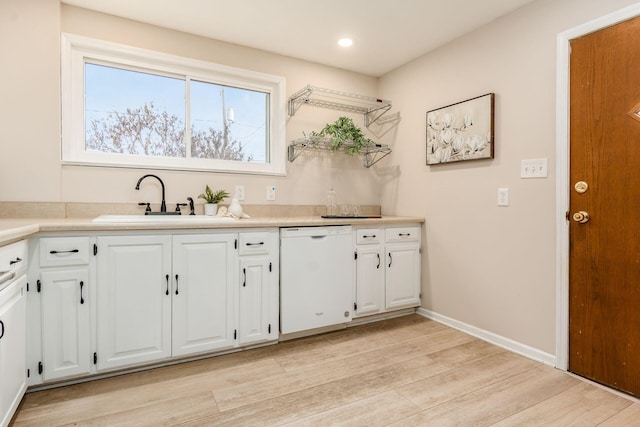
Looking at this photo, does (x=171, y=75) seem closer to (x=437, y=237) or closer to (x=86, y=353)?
(x=86, y=353)

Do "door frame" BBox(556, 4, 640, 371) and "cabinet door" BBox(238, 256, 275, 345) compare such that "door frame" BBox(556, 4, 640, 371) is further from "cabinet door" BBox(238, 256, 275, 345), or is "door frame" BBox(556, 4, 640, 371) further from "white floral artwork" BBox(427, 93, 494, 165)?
"cabinet door" BBox(238, 256, 275, 345)

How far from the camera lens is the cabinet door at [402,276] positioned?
2961mm

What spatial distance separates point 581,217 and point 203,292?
2.33 meters

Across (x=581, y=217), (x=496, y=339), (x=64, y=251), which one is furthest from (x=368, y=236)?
(x=64, y=251)

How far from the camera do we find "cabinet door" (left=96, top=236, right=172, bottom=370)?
6.33 feet

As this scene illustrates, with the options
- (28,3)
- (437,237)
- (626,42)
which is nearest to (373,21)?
(626,42)

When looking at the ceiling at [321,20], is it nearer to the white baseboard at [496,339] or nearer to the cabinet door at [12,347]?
the cabinet door at [12,347]

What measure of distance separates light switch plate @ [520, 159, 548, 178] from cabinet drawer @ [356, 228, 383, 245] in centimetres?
112

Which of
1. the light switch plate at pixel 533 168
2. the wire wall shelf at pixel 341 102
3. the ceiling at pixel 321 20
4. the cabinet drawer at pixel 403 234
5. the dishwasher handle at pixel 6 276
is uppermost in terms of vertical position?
the ceiling at pixel 321 20

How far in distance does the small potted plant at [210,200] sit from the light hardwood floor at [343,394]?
1.09 metres

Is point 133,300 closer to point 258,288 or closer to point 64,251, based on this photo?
point 64,251

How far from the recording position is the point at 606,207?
1925 millimetres

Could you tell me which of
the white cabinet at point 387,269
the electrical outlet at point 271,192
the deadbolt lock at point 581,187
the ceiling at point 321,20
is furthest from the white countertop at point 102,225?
the ceiling at point 321,20

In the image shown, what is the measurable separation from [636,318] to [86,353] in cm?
296
